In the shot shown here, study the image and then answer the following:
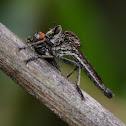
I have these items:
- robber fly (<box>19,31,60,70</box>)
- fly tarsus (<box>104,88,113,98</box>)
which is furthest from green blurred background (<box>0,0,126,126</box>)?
robber fly (<box>19,31,60,70</box>)

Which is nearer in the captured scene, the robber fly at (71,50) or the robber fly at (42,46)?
the robber fly at (42,46)

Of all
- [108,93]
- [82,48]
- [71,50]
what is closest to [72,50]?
[71,50]

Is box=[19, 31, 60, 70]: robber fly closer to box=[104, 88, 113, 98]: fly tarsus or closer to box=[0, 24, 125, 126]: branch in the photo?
box=[0, 24, 125, 126]: branch

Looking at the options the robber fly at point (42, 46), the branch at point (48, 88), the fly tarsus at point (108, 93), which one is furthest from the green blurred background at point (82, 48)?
the branch at point (48, 88)

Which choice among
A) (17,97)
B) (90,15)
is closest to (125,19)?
(90,15)

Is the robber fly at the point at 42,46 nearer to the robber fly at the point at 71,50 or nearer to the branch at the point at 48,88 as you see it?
the robber fly at the point at 71,50

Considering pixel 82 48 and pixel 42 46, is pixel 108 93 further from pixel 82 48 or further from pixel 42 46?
pixel 42 46
